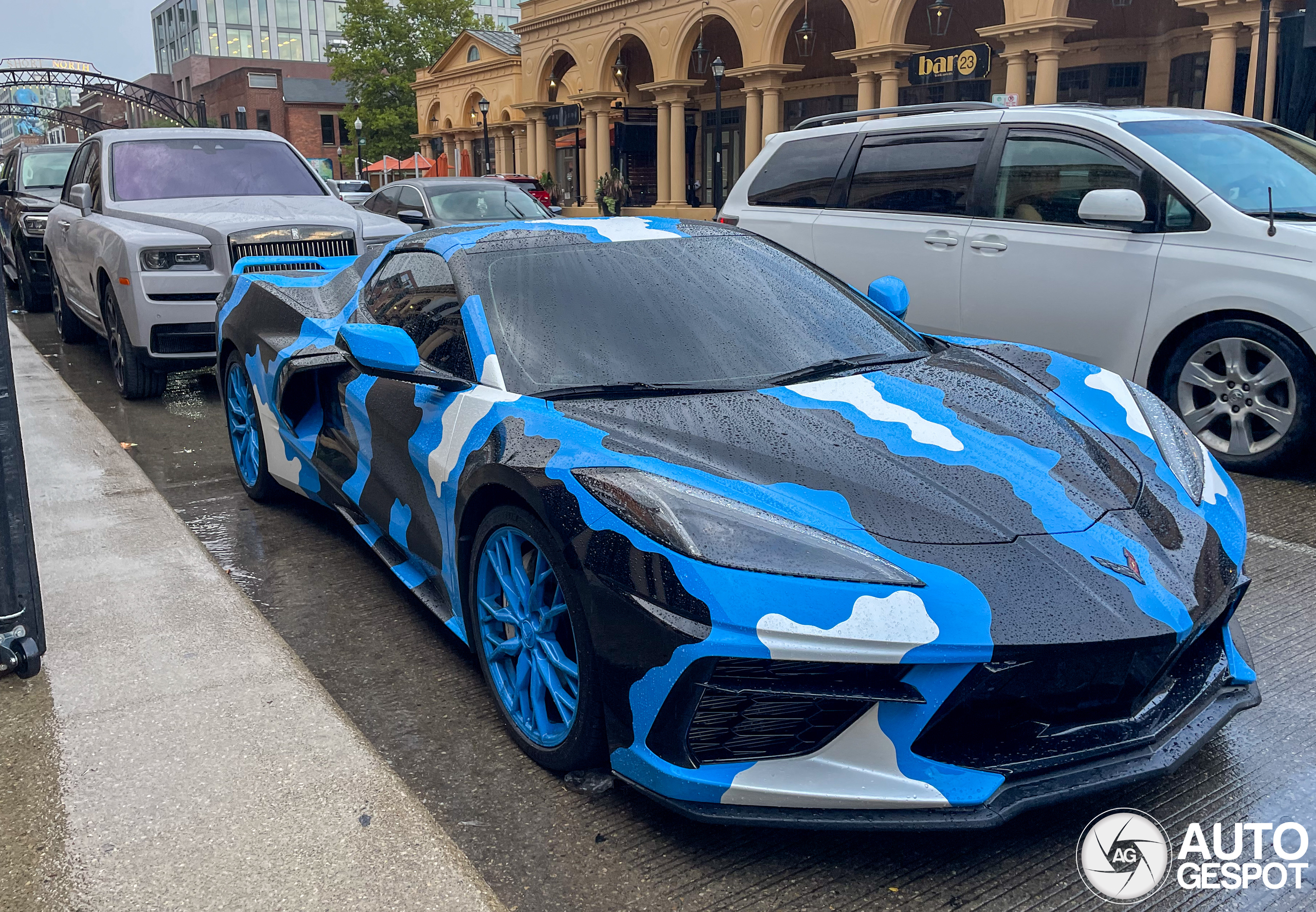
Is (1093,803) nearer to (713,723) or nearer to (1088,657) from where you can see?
(1088,657)

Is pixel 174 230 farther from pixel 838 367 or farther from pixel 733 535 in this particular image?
pixel 733 535

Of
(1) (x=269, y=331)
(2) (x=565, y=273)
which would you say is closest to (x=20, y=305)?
(1) (x=269, y=331)

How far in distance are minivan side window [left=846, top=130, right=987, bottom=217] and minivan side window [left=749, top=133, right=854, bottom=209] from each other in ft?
0.66

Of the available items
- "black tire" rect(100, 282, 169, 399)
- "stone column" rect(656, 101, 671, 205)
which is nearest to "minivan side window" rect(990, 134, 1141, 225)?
"black tire" rect(100, 282, 169, 399)

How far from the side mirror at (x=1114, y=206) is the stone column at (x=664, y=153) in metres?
31.7

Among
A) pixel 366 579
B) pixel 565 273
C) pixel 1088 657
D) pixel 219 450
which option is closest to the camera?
pixel 1088 657

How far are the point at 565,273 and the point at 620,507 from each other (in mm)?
1323

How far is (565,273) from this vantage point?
3654 mm

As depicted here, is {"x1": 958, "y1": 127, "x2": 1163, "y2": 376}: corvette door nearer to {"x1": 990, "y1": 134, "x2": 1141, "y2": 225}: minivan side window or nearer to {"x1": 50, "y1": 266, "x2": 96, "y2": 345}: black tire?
{"x1": 990, "y1": 134, "x2": 1141, "y2": 225}: minivan side window

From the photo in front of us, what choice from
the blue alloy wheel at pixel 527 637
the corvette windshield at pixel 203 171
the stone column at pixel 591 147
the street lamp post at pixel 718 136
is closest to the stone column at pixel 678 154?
the street lamp post at pixel 718 136

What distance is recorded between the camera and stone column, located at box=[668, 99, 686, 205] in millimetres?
36219

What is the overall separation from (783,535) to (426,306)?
1876 millimetres

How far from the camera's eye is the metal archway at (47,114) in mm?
86188

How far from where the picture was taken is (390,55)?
61188 mm
